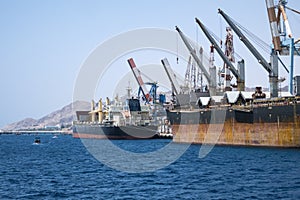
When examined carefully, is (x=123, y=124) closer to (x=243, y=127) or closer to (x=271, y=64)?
(x=271, y=64)

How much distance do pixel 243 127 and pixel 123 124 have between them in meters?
63.4

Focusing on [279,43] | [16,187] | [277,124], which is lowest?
[16,187]

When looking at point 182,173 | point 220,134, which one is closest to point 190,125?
point 220,134

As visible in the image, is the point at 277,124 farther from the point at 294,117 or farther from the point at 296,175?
the point at 296,175

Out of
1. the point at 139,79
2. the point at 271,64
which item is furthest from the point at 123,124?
the point at 271,64

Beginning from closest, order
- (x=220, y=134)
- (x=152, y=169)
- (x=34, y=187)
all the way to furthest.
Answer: (x=34, y=187) → (x=152, y=169) → (x=220, y=134)

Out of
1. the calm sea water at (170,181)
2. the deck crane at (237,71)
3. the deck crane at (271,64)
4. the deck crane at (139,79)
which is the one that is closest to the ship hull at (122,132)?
the deck crane at (139,79)

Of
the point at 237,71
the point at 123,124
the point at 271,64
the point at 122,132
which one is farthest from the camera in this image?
the point at 123,124

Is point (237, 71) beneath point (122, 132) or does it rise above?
above

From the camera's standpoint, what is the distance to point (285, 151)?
50.7 metres

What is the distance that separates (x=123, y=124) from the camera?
122 metres

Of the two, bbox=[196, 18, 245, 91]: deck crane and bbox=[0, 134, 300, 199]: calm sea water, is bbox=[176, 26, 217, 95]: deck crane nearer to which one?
bbox=[196, 18, 245, 91]: deck crane

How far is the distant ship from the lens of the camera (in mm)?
115906

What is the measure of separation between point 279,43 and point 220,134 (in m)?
14.7
